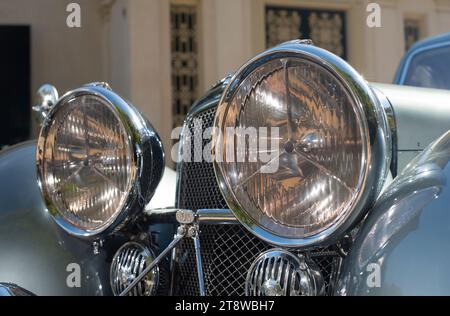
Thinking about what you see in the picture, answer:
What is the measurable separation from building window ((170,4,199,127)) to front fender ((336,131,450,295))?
24.5 ft

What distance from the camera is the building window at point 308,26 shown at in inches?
356

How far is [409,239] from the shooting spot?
1.06 meters

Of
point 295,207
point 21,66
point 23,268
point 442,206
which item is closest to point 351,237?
point 295,207

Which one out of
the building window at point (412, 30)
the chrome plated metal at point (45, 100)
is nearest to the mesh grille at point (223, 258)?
the chrome plated metal at point (45, 100)

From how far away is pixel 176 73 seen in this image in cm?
857

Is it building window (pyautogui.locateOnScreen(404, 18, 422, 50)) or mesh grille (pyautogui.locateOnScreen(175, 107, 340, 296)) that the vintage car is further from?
building window (pyautogui.locateOnScreen(404, 18, 422, 50))

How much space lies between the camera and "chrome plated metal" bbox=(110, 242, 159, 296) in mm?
1622

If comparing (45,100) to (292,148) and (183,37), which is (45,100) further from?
(183,37)

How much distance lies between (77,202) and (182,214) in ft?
0.96

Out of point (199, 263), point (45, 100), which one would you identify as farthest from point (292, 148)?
point (45, 100)

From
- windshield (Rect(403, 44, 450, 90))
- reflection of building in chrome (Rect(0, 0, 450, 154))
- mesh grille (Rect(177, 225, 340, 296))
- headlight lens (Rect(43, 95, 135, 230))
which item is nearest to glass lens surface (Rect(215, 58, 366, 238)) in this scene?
mesh grille (Rect(177, 225, 340, 296))

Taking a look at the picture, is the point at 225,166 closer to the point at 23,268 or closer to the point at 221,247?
the point at 221,247

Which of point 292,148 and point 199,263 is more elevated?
point 292,148

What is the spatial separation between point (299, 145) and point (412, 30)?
8.99m
